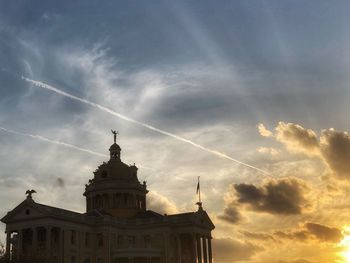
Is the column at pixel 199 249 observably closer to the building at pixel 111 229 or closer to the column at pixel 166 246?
the building at pixel 111 229

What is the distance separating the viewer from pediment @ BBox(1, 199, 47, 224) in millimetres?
87781

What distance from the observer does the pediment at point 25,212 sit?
288 ft

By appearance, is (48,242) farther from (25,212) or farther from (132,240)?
(132,240)

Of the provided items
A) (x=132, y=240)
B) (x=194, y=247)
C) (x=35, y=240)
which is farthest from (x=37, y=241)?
(x=194, y=247)

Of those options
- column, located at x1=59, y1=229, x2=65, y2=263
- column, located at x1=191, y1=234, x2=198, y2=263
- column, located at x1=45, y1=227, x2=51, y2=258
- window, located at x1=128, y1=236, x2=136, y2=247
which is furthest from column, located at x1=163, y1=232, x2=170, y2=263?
column, located at x1=45, y1=227, x2=51, y2=258

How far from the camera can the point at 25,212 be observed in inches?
3536

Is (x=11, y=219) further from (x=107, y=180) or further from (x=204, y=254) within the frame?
→ (x=204, y=254)

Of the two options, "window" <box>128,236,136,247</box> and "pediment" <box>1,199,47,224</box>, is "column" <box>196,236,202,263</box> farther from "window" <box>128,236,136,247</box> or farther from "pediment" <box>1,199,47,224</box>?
"pediment" <box>1,199,47,224</box>

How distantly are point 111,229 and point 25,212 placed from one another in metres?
15.3

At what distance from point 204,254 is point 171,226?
9.43 metres

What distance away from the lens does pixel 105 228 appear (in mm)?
95688

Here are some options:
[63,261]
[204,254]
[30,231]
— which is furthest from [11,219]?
[204,254]

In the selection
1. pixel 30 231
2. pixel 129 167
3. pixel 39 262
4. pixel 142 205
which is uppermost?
pixel 129 167

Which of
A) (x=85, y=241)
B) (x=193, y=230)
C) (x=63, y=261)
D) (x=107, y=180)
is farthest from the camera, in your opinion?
(x=107, y=180)
